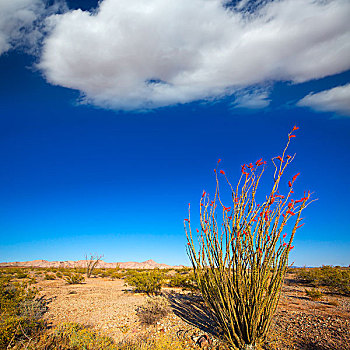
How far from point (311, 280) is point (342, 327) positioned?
10949mm

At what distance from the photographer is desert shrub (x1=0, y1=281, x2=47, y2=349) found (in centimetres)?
404

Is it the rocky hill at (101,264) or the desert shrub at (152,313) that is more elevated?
the desert shrub at (152,313)

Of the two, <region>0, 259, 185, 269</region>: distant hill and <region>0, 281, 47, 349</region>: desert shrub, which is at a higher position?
<region>0, 281, 47, 349</region>: desert shrub

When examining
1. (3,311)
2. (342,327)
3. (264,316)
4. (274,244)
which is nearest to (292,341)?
(264,316)

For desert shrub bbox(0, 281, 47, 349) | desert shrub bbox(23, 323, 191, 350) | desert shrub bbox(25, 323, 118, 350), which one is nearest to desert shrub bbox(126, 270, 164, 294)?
desert shrub bbox(0, 281, 47, 349)

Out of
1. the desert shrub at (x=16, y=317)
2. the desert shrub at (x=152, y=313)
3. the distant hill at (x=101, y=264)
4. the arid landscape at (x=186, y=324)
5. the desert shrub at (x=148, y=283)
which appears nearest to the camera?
the desert shrub at (x=16, y=317)

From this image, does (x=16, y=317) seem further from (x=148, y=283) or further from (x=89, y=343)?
(x=148, y=283)

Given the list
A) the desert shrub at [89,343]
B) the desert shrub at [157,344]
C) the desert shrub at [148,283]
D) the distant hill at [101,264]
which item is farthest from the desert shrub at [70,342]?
the distant hill at [101,264]

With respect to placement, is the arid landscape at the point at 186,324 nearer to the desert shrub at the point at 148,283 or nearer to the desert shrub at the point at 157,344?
the desert shrub at the point at 157,344

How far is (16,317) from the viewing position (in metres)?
5.24

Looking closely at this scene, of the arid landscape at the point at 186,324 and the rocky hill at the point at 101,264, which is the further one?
the rocky hill at the point at 101,264

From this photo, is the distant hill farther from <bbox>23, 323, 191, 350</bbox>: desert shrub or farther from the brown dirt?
<bbox>23, 323, 191, 350</bbox>: desert shrub

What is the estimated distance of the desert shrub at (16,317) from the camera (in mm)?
4043

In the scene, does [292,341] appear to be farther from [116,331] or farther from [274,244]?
[116,331]
